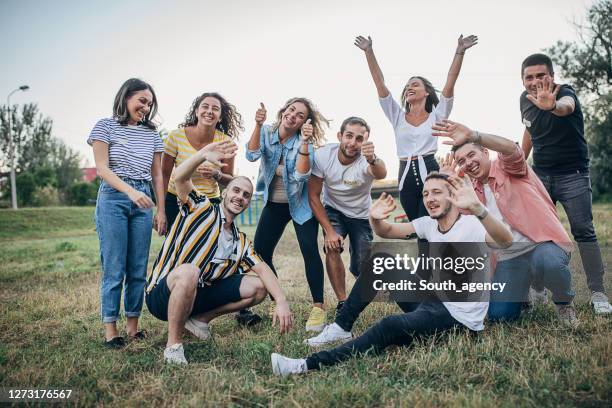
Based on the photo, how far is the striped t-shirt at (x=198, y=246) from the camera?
3518mm

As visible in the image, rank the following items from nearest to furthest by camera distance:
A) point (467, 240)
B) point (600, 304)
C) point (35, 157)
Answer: point (467, 240) < point (600, 304) < point (35, 157)

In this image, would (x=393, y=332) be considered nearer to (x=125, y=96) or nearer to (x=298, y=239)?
(x=298, y=239)

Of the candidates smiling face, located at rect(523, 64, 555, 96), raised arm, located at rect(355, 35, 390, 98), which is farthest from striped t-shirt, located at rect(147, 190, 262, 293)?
smiling face, located at rect(523, 64, 555, 96)

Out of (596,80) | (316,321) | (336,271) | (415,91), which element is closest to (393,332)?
(316,321)

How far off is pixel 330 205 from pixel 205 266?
1.52 metres

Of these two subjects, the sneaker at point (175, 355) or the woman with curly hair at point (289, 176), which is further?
the woman with curly hair at point (289, 176)

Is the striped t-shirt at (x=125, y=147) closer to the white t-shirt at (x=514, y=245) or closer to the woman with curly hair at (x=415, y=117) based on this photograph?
the woman with curly hair at (x=415, y=117)

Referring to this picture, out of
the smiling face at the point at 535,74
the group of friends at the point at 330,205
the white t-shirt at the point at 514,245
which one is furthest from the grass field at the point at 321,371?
the smiling face at the point at 535,74

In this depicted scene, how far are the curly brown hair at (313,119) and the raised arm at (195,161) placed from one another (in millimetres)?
1153

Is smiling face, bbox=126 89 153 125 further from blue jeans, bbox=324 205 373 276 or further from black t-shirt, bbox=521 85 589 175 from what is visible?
black t-shirt, bbox=521 85 589 175

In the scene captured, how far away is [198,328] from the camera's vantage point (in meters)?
3.77

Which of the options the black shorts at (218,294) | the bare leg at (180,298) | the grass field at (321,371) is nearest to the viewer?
the grass field at (321,371)

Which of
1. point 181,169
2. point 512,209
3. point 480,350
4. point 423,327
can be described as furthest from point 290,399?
point 512,209

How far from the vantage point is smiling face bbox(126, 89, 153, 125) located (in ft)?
12.6
